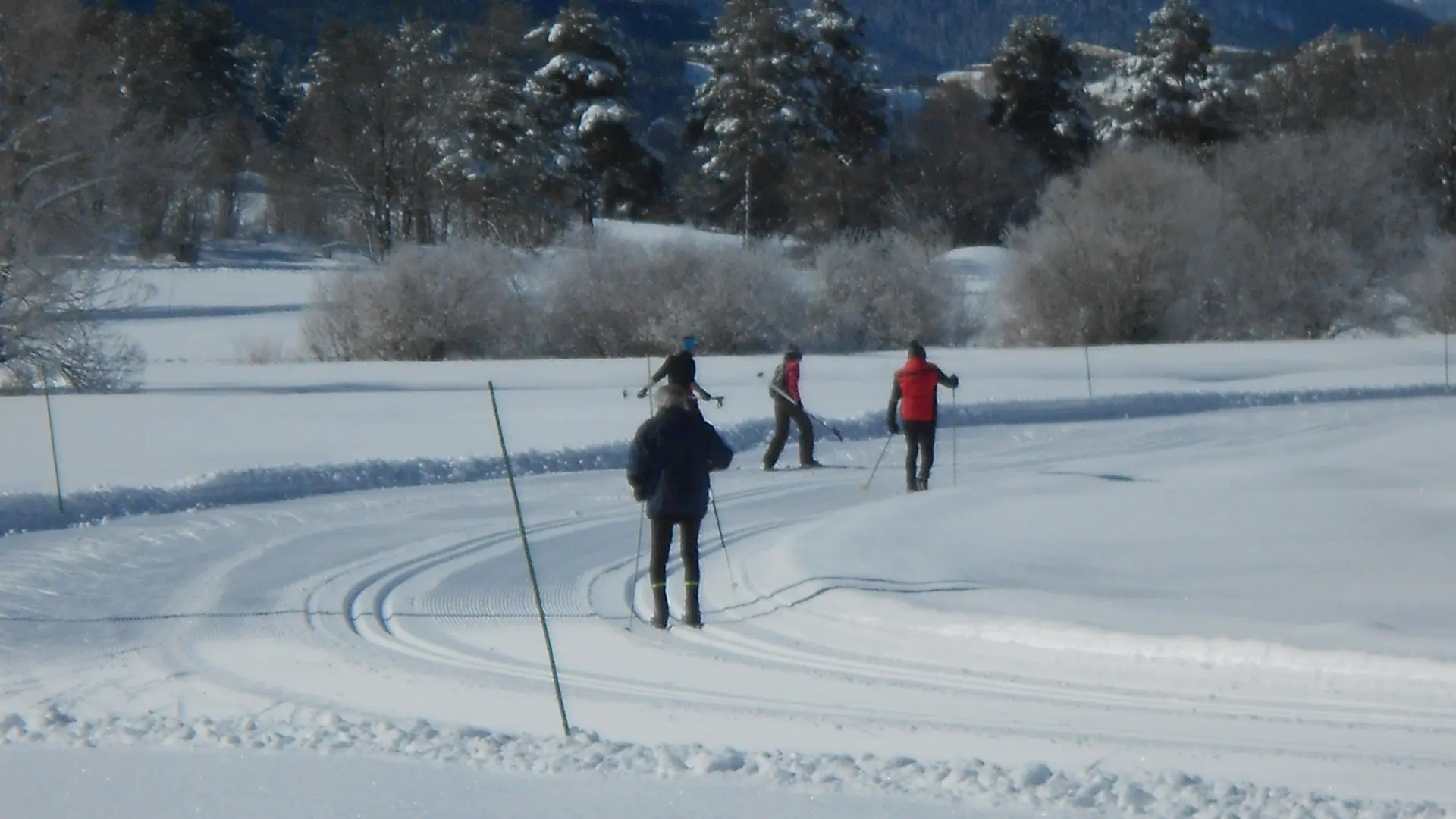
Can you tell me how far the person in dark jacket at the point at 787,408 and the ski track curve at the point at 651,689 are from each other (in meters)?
5.58

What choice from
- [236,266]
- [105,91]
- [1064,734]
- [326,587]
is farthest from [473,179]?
[1064,734]

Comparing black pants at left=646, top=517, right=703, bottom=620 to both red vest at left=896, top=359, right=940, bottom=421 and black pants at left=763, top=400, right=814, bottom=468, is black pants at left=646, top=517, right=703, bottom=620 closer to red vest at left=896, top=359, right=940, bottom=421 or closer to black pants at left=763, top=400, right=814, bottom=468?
red vest at left=896, top=359, right=940, bottom=421

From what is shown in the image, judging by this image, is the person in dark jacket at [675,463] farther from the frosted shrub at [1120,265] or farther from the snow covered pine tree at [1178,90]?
the snow covered pine tree at [1178,90]

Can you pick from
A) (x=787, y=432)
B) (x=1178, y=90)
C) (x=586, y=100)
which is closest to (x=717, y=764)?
(x=787, y=432)

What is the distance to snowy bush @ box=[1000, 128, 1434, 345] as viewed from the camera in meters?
48.0

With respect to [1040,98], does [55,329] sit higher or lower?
lower

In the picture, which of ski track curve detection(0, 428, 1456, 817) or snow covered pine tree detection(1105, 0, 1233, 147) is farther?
snow covered pine tree detection(1105, 0, 1233, 147)

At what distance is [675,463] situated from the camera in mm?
10547

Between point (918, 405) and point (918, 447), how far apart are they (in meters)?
0.73

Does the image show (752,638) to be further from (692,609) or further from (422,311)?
(422,311)

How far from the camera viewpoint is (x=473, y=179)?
6475cm

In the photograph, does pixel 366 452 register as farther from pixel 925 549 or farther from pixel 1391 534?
pixel 1391 534

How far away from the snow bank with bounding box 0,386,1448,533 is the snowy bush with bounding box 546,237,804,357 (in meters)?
16.7

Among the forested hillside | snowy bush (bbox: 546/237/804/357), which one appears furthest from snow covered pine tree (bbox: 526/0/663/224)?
the forested hillside
